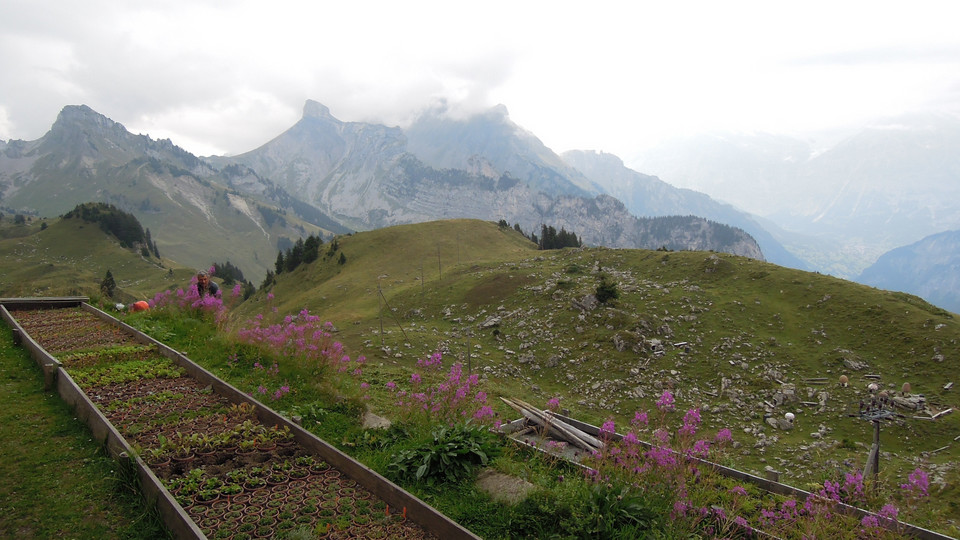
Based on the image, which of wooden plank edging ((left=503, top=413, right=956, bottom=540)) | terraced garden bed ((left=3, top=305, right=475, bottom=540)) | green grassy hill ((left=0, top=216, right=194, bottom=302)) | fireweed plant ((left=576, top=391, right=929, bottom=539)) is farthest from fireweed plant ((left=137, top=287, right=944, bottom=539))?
green grassy hill ((left=0, top=216, right=194, bottom=302))

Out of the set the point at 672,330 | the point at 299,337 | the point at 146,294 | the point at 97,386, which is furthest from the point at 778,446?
the point at 146,294

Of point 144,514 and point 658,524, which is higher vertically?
point 658,524

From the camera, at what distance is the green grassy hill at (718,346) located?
1814 centimetres

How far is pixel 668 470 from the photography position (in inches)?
239

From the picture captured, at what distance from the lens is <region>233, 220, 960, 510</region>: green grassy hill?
18141mm

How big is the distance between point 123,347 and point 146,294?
12544 cm

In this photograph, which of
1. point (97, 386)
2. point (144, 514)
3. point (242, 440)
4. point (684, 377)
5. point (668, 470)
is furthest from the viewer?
point (684, 377)

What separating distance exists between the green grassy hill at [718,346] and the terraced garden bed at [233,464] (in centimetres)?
515

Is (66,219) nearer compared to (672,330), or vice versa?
(672,330)

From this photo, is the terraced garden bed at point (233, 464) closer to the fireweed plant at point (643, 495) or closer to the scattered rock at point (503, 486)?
the fireweed plant at point (643, 495)

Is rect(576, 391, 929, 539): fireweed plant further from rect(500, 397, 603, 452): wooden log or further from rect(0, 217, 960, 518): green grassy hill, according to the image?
rect(500, 397, 603, 452): wooden log

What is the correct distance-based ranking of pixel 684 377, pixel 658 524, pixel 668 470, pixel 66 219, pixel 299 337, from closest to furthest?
pixel 658 524
pixel 668 470
pixel 299 337
pixel 684 377
pixel 66 219

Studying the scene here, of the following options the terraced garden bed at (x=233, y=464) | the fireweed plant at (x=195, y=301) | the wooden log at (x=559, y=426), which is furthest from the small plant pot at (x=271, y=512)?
the fireweed plant at (x=195, y=301)

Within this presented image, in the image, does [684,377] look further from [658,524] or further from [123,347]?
[123,347]
